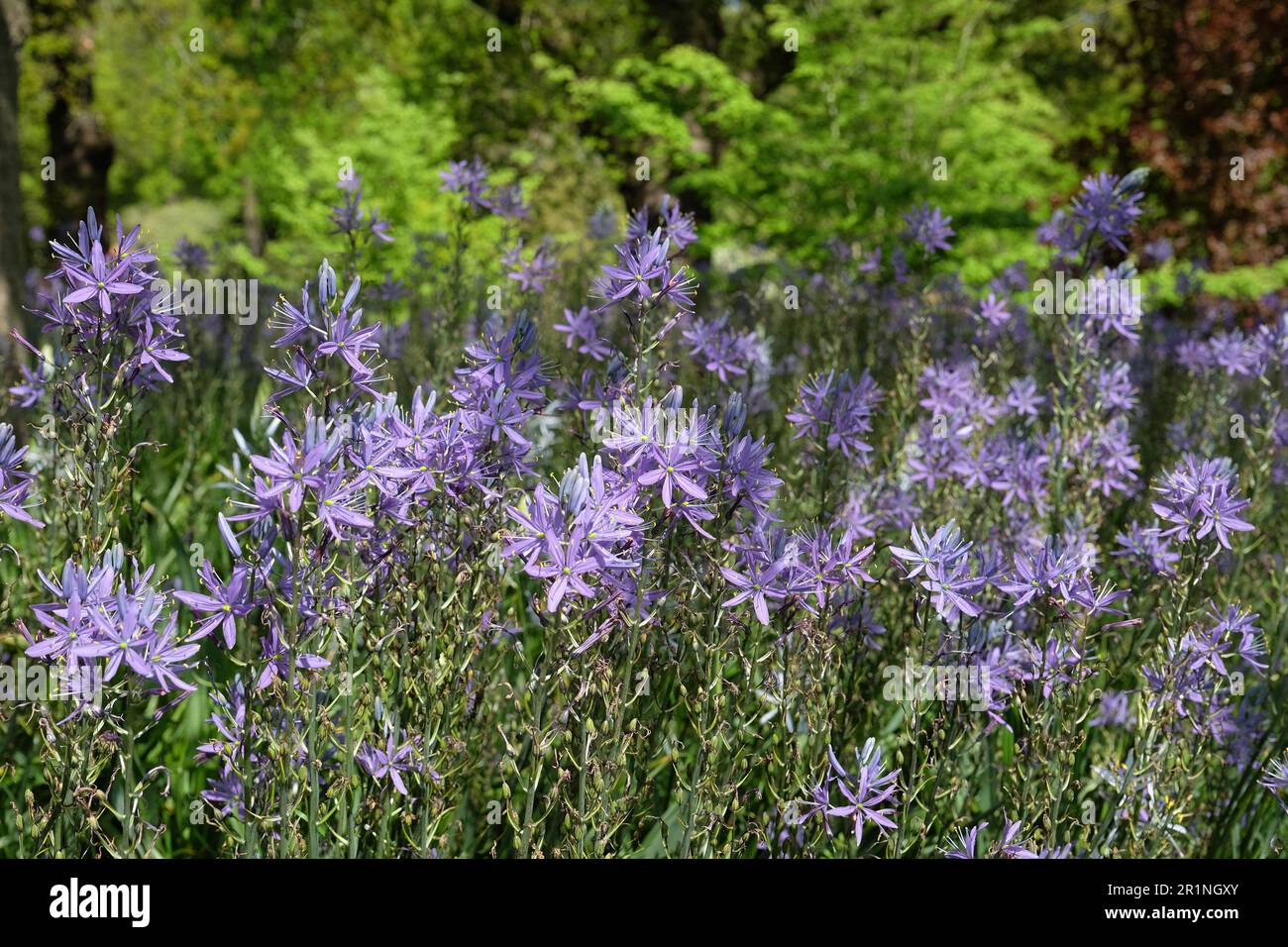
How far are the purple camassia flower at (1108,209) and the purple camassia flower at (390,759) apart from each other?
10.5 ft

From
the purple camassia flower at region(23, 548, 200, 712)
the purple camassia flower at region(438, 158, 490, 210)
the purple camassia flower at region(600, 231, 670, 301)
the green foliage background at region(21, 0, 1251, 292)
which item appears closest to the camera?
the purple camassia flower at region(23, 548, 200, 712)

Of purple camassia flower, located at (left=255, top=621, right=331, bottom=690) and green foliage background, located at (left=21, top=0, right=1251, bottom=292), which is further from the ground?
green foliage background, located at (left=21, top=0, right=1251, bottom=292)

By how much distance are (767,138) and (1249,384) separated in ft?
15.4

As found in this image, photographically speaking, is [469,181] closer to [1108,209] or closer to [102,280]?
[1108,209]

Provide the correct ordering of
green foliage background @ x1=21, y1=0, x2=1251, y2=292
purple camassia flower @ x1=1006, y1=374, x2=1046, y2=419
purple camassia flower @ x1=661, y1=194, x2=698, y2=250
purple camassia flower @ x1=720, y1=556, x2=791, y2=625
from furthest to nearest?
green foliage background @ x1=21, y1=0, x2=1251, y2=292 → purple camassia flower @ x1=1006, y1=374, x2=1046, y2=419 → purple camassia flower @ x1=661, y1=194, x2=698, y2=250 → purple camassia flower @ x1=720, y1=556, x2=791, y2=625

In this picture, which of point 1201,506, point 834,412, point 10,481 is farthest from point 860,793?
point 10,481

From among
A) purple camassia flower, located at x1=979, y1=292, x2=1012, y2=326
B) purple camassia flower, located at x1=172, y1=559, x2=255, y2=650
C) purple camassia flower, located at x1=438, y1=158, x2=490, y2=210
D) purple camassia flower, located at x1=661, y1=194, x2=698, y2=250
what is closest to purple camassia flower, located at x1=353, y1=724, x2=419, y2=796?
purple camassia flower, located at x1=172, y1=559, x2=255, y2=650

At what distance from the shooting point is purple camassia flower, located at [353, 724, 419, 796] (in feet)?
7.70

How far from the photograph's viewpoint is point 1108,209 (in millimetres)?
4270

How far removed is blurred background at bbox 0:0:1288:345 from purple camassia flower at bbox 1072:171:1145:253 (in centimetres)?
366

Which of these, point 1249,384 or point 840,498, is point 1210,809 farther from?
point 1249,384

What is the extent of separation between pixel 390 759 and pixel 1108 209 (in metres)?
3.35

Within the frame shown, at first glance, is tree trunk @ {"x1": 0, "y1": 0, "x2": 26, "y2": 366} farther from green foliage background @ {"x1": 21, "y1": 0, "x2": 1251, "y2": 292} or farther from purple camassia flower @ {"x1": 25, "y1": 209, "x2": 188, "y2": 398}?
purple camassia flower @ {"x1": 25, "y1": 209, "x2": 188, "y2": 398}
